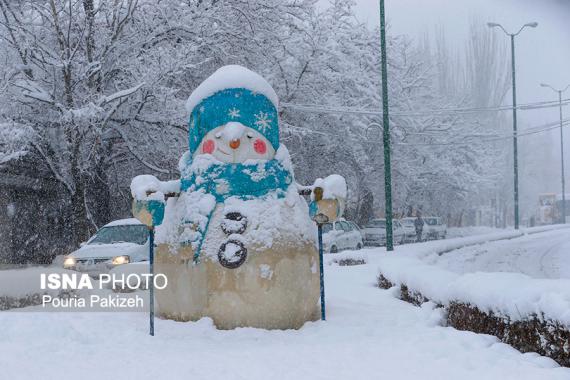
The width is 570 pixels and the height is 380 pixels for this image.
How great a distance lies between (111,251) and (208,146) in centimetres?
552

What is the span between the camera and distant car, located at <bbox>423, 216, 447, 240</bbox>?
1400 inches

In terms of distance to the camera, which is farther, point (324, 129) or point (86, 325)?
point (324, 129)

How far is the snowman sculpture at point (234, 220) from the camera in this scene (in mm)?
7168

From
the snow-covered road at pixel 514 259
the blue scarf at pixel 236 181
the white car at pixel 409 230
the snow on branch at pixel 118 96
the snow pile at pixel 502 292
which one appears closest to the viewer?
the snow pile at pixel 502 292

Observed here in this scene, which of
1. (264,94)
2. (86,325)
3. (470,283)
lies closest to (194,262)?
(86,325)

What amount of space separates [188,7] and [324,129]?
7433 millimetres

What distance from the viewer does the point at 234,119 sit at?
764 cm

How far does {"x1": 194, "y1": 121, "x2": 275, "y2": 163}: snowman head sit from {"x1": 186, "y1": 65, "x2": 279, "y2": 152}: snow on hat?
0.27 feet

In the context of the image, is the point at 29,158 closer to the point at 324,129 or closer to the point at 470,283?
the point at 324,129

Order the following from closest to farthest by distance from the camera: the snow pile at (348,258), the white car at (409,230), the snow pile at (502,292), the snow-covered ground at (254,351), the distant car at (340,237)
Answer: the snow-covered ground at (254,351) < the snow pile at (502,292) < the snow pile at (348,258) < the distant car at (340,237) < the white car at (409,230)

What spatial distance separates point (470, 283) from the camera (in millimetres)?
7312

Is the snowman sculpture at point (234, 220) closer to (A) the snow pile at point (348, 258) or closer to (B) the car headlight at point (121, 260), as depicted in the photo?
(B) the car headlight at point (121, 260)

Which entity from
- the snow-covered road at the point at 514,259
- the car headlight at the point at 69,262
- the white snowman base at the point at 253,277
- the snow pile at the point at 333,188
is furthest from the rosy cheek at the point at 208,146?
the snow-covered road at the point at 514,259

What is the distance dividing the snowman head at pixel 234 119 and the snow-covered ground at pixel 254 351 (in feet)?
6.65
